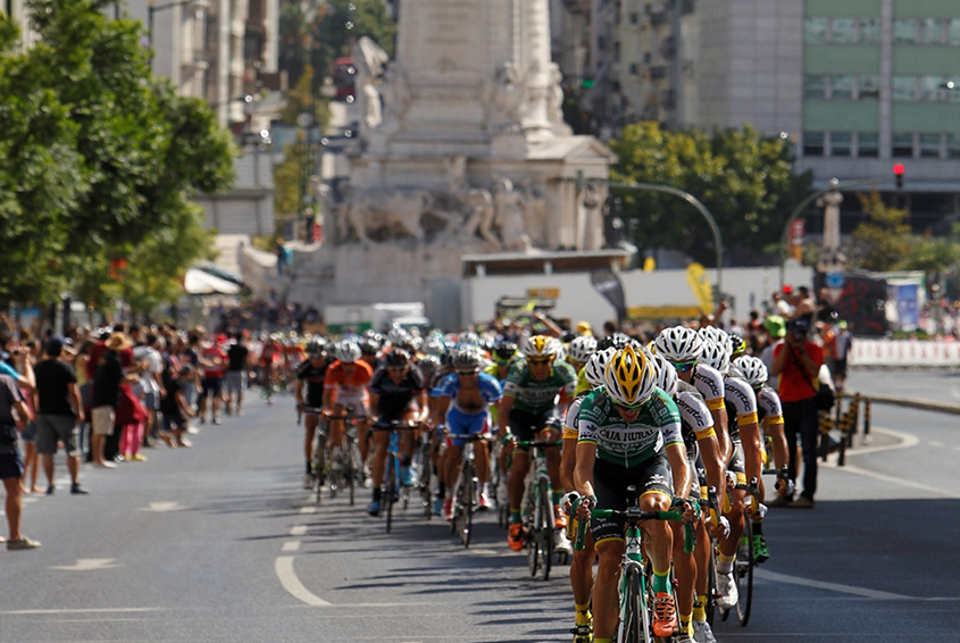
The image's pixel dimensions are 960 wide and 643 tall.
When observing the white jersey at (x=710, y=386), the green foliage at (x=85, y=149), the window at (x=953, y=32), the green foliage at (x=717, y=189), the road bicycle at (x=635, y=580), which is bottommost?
the road bicycle at (x=635, y=580)

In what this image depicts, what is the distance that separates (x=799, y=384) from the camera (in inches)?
835

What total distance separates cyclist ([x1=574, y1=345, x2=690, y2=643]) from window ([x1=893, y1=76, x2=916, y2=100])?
317ft

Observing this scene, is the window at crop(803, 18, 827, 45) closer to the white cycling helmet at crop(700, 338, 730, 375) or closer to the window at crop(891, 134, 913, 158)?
the window at crop(891, 134, 913, 158)

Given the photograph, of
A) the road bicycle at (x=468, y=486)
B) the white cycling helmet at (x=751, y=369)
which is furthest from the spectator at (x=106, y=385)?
the white cycling helmet at (x=751, y=369)

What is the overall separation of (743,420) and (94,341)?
19048 millimetres

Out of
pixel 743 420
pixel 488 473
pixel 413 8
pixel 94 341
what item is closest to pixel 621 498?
pixel 743 420

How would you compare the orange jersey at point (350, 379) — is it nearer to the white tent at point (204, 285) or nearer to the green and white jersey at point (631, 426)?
the green and white jersey at point (631, 426)

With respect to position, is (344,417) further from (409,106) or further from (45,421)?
(409,106)

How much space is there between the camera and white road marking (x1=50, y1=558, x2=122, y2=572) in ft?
55.5

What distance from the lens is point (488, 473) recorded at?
18.9 metres

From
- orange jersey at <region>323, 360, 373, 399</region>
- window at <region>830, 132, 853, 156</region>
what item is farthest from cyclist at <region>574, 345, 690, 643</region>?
window at <region>830, 132, 853, 156</region>

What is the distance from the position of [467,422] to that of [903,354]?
47.7m

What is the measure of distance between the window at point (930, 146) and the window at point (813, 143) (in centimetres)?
453

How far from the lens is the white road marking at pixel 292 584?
14.8 m
